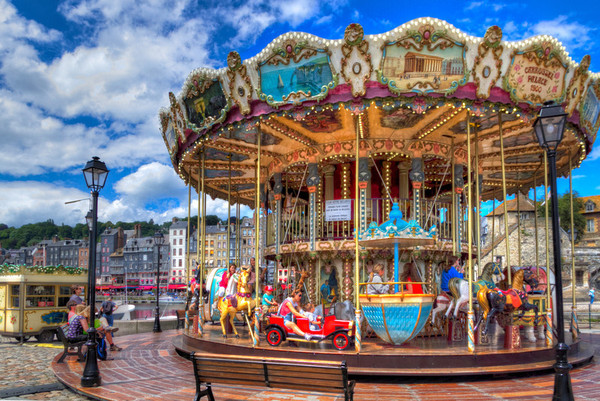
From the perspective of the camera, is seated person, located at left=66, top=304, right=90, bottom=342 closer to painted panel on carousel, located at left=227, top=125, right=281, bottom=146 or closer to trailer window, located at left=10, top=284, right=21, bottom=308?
painted panel on carousel, located at left=227, top=125, right=281, bottom=146

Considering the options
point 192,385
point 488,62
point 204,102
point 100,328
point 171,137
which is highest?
point 488,62

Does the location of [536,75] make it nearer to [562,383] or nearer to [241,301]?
[562,383]

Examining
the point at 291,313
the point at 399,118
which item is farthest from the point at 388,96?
the point at 291,313

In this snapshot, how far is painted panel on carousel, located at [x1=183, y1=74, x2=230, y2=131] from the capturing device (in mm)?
13555

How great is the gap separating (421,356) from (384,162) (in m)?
7.64

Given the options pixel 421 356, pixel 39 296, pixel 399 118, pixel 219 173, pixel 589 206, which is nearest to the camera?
pixel 421 356

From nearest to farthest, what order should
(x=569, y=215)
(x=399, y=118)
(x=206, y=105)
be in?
(x=206, y=105), (x=399, y=118), (x=569, y=215)

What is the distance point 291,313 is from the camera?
1244 centimetres

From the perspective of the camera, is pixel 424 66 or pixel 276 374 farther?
pixel 424 66

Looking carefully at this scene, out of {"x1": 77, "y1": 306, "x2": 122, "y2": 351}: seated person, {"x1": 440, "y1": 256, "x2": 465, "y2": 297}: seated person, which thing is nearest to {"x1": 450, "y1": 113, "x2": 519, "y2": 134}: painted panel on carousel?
{"x1": 440, "y1": 256, "x2": 465, "y2": 297}: seated person

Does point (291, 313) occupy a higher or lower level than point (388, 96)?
lower

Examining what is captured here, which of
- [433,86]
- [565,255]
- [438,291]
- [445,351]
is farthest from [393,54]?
[565,255]

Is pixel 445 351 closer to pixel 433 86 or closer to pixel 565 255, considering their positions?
pixel 433 86

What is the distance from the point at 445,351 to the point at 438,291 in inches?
190
